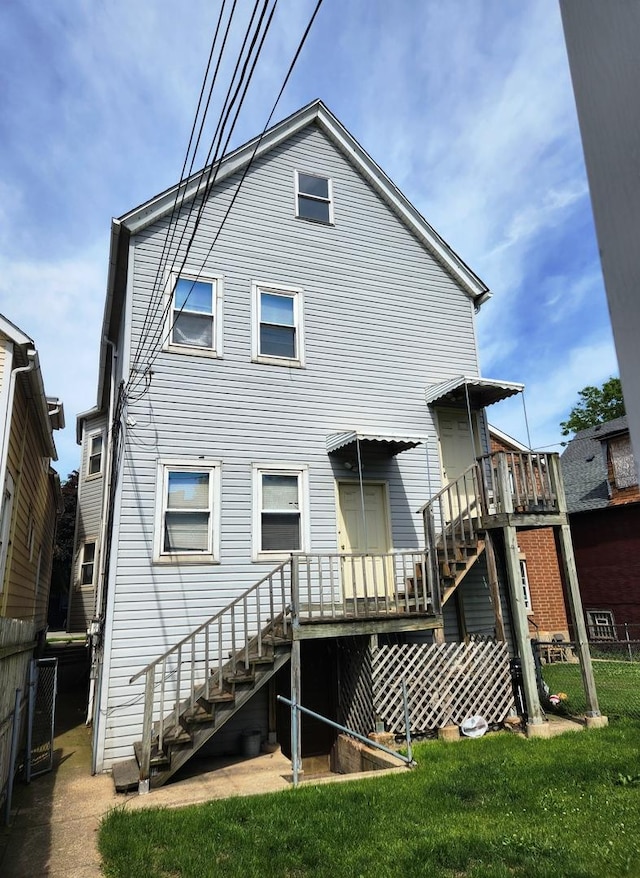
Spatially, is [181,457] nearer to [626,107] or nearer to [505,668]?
[505,668]

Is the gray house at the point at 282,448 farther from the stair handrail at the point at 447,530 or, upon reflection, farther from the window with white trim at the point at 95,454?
the window with white trim at the point at 95,454

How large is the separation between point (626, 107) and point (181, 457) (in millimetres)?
9049

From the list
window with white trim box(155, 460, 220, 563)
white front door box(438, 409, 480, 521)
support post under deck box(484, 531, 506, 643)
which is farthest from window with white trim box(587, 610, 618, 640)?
window with white trim box(155, 460, 220, 563)

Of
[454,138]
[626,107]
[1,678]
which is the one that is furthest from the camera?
[1,678]

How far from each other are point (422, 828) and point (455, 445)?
26.5ft

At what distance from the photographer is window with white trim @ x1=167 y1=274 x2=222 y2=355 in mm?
10148

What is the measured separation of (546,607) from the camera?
61.1 feet

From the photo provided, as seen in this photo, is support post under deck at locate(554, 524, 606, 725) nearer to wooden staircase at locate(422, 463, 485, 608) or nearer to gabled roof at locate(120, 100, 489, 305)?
wooden staircase at locate(422, 463, 485, 608)

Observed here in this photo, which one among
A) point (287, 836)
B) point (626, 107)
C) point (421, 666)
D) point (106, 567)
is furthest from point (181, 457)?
point (626, 107)

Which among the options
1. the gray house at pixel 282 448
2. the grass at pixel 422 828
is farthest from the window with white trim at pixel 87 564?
the grass at pixel 422 828

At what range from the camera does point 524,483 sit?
32.1 feet

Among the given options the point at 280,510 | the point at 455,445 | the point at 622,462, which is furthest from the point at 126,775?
the point at 622,462

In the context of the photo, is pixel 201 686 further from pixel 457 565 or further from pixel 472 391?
pixel 472 391

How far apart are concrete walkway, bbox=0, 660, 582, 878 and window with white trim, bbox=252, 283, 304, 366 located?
6604mm
